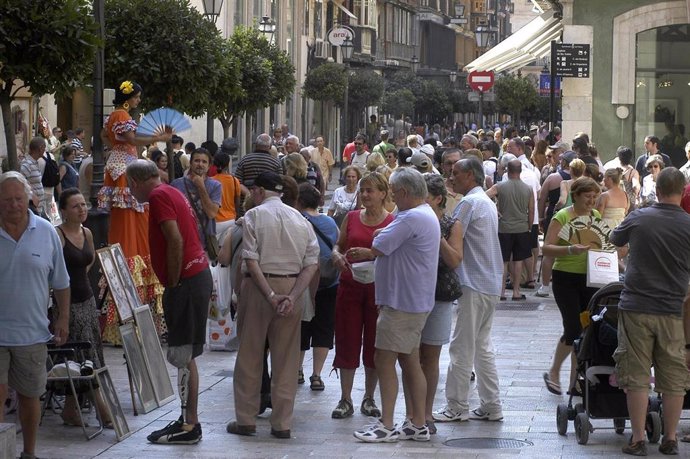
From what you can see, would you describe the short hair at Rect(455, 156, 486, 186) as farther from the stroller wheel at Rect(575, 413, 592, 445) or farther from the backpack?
the backpack

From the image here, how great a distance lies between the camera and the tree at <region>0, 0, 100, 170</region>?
11.8 meters

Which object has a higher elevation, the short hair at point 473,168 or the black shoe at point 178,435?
the short hair at point 473,168

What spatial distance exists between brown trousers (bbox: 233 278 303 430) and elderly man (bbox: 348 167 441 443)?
0.59m

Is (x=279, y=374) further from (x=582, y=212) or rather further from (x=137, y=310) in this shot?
(x=582, y=212)

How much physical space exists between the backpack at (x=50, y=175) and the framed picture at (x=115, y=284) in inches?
331

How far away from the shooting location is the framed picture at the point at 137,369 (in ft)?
33.2

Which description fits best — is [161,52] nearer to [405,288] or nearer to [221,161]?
[221,161]

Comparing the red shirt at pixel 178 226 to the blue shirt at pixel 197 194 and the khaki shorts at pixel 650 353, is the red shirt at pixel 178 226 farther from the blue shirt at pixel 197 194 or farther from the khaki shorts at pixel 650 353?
the blue shirt at pixel 197 194

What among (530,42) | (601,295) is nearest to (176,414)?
(601,295)

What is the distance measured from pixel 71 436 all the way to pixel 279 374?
1.47 m

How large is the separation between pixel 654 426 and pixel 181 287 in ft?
10.7

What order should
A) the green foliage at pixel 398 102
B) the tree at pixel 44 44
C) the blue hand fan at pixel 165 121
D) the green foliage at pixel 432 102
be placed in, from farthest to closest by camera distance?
the green foliage at pixel 432 102 < the green foliage at pixel 398 102 < the blue hand fan at pixel 165 121 < the tree at pixel 44 44

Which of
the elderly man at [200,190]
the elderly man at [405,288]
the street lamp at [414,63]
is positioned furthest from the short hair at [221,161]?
the street lamp at [414,63]

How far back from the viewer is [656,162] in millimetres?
17766
